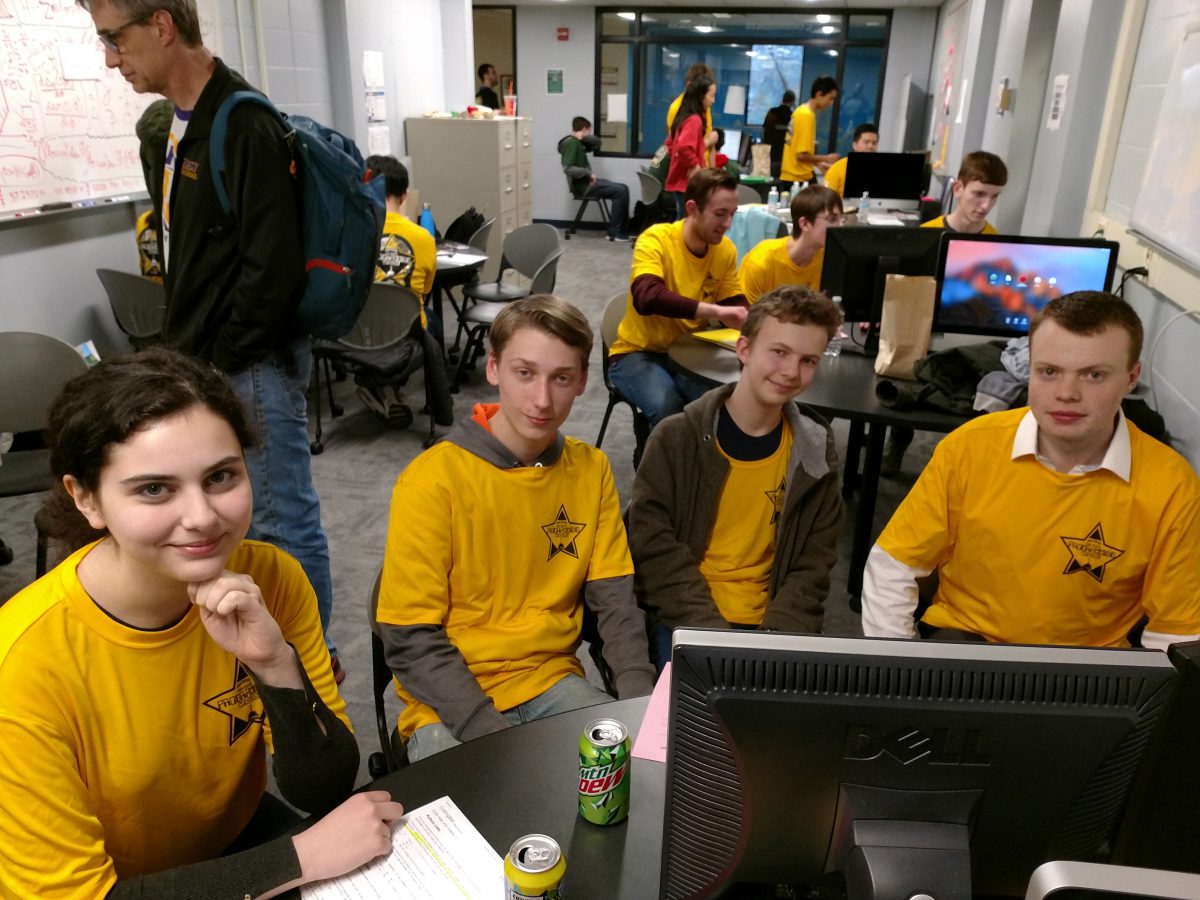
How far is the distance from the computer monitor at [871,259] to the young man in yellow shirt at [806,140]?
4.99m

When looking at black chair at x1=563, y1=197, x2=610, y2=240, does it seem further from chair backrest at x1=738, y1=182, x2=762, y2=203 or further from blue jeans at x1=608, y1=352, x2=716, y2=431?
blue jeans at x1=608, y1=352, x2=716, y2=431

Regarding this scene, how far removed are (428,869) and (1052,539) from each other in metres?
1.24

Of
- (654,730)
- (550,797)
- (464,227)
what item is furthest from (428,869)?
(464,227)

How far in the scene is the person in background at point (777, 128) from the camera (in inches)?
339

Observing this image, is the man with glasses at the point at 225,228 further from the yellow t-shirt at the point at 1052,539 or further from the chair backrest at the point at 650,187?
the chair backrest at the point at 650,187

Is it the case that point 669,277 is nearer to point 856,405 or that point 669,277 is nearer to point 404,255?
point 856,405

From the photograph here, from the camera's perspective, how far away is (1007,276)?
2.61 meters

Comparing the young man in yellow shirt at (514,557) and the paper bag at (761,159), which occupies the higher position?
the paper bag at (761,159)

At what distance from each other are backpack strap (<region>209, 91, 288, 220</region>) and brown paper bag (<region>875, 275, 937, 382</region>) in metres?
1.75

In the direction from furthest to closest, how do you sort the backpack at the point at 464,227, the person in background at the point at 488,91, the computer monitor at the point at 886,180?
the person in background at the point at 488,91
the computer monitor at the point at 886,180
the backpack at the point at 464,227

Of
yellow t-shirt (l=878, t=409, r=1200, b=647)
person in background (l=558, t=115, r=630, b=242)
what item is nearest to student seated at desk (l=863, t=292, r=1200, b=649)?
yellow t-shirt (l=878, t=409, r=1200, b=647)

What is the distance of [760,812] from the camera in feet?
2.43

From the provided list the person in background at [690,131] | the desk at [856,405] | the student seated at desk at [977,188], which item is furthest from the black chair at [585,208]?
the desk at [856,405]

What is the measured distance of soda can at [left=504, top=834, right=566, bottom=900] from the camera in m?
0.81
